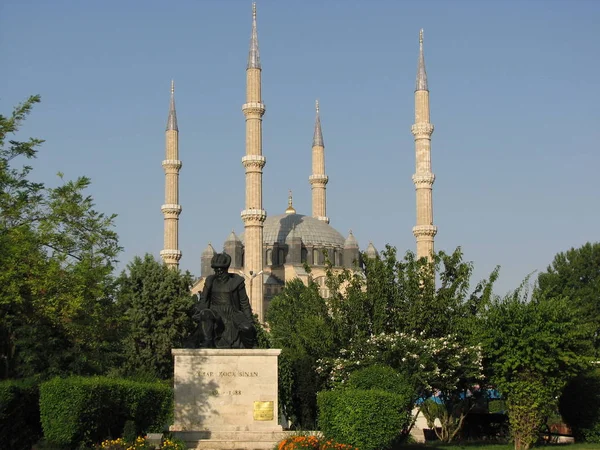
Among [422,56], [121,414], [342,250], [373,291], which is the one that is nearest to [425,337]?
[373,291]

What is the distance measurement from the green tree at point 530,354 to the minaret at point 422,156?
1352 inches

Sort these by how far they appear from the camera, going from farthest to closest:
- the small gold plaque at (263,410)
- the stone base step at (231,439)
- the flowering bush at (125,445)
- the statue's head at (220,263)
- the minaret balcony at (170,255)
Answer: the minaret balcony at (170,255), the statue's head at (220,263), the small gold plaque at (263,410), the stone base step at (231,439), the flowering bush at (125,445)

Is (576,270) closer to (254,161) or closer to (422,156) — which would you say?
(422,156)

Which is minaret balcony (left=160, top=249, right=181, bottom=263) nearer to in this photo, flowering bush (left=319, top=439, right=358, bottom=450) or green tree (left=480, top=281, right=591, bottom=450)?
green tree (left=480, top=281, right=591, bottom=450)

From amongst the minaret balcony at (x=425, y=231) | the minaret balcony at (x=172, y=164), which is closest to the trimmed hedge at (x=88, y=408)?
the minaret balcony at (x=425, y=231)

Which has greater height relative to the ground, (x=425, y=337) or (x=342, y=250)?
(x=342, y=250)

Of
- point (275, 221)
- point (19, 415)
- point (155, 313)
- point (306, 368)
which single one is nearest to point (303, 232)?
point (275, 221)

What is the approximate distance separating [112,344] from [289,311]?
64.5 feet

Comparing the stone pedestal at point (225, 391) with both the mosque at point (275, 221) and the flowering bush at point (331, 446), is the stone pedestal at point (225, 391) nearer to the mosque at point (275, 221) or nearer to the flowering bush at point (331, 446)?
the flowering bush at point (331, 446)

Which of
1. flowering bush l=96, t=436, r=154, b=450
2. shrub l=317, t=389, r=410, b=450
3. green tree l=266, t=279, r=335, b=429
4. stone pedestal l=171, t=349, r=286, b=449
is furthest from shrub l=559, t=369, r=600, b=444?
flowering bush l=96, t=436, r=154, b=450

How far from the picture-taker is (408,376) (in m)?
24.2

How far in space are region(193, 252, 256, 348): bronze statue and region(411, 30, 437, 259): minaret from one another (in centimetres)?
3850

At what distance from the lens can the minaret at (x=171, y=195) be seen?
212 ft

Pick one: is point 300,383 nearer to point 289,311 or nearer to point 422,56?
point 289,311
